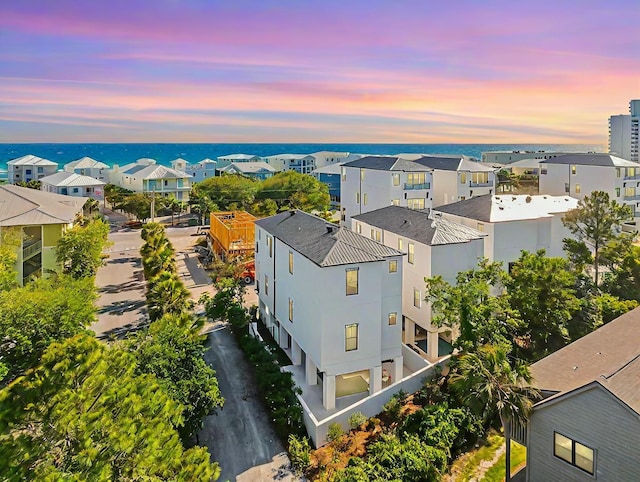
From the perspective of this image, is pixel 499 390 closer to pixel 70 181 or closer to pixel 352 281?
pixel 352 281

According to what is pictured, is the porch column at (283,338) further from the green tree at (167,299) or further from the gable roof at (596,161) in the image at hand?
the gable roof at (596,161)

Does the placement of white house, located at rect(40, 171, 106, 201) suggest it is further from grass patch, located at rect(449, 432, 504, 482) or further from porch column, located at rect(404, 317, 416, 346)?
grass patch, located at rect(449, 432, 504, 482)

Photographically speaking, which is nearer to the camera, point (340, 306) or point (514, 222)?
point (340, 306)

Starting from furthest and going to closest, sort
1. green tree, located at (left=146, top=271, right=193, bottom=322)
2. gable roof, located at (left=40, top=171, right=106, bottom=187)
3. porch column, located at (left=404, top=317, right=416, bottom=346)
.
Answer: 1. gable roof, located at (left=40, top=171, right=106, bottom=187)
2. porch column, located at (left=404, top=317, right=416, bottom=346)
3. green tree, located at (left=146, top=271, right=193, bottom=322)

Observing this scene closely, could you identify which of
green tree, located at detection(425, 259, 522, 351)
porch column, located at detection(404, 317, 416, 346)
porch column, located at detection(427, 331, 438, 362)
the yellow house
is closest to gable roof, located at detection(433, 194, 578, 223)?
porch column, located at detection(404, 317, 416, 346)

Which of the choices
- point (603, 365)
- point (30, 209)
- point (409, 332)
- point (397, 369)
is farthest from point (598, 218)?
point (30, 209)
